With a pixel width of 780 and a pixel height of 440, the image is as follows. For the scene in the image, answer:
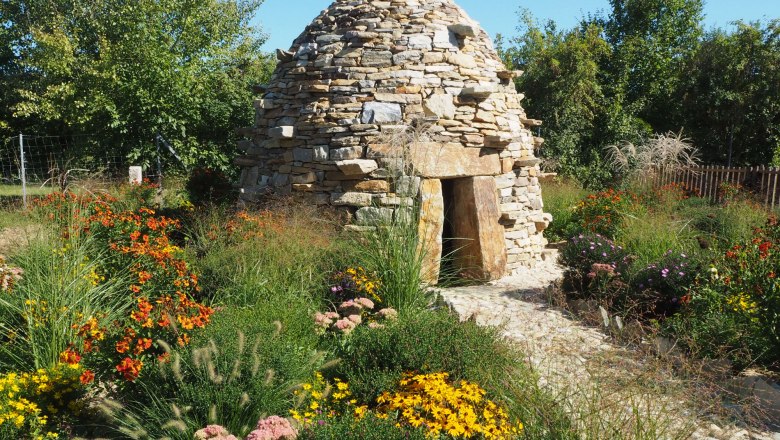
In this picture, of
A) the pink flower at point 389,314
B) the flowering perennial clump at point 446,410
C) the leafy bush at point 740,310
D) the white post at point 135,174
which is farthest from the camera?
the white post at point 135,174

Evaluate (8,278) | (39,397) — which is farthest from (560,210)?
(39,397)

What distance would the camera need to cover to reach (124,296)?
535cm

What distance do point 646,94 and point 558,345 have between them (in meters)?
17.8

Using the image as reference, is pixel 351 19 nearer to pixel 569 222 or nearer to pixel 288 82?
pixel 288 82

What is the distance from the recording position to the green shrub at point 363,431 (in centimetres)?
308

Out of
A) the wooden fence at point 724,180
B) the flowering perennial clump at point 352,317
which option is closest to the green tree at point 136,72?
the flowering perennial clump at point 352,317

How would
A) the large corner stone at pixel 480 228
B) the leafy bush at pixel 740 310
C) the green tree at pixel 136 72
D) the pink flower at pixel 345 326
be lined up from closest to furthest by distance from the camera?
1. the pink flower at pixel 345 326
2. the leafy bush at pixel 740 310
3. the large corner stone at pixel 480 228
4. the green tree at pixel 136 72

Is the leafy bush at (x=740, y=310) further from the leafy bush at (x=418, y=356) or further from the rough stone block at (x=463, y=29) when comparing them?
the rough stone block at (x=463, y=29)

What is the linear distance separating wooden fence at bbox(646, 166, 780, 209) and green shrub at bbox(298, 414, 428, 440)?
10678 mm

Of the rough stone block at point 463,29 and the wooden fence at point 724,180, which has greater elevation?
the rough stone block at point 463,29

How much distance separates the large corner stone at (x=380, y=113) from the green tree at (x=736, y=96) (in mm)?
14887

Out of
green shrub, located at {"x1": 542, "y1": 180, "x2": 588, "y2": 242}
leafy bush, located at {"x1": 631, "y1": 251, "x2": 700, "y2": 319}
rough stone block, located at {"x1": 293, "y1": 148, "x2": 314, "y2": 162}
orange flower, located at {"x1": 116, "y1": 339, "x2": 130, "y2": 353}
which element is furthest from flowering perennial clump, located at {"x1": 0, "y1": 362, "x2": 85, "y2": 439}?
green shrub, located at {"x1": 542, "y1": 180, "x2": 588, "y2": 242}

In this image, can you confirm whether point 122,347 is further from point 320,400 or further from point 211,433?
point 320,400

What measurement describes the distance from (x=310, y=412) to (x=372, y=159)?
4.25 metres
